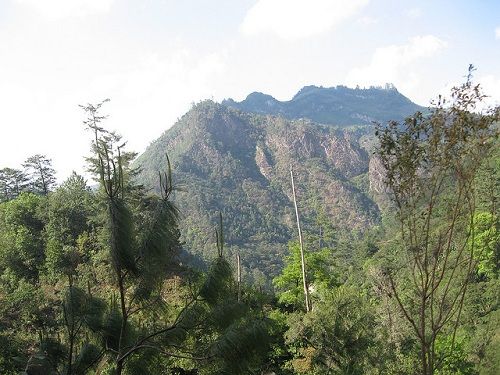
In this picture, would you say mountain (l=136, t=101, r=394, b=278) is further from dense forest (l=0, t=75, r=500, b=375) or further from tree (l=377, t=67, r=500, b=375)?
tree (l=377, t=67, r=500, b=375)

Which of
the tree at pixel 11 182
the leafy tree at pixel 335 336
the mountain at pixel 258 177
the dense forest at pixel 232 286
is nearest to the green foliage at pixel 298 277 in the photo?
the dense forest at pixel 232 286

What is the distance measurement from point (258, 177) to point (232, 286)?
124029mm

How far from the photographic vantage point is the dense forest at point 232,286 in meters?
4.31

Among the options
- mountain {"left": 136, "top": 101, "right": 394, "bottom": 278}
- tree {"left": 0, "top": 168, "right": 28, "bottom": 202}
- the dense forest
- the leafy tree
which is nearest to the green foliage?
the dense forest

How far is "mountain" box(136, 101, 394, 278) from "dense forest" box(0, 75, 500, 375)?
58.9 meters

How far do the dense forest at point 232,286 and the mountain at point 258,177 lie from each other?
5887cm

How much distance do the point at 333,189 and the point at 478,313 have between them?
96859mm

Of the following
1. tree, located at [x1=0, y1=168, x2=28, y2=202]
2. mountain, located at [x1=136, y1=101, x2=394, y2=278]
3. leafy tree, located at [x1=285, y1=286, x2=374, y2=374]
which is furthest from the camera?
mountain, located at [x1=136, y1=101, x2=394, y2=278]

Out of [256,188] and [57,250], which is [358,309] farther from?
[256,188]

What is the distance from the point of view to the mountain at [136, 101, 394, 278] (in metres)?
96.8

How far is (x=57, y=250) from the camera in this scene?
20.5m

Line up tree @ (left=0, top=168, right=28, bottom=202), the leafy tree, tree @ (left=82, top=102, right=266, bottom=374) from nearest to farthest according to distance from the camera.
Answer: tree @ (left=82, top=102, right=266, bottom=374) → the leafy tree → tree @ (left=0, top=168, right=28, bottom=202)

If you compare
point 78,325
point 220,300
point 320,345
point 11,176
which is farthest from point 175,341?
point 11,176

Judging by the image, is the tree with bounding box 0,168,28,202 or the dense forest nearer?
the dense forest
